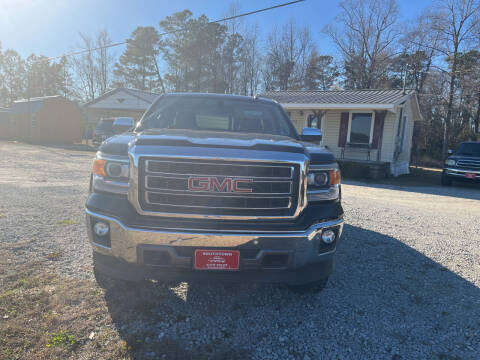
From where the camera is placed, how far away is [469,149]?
11.7 m

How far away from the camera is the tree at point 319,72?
34031 mm

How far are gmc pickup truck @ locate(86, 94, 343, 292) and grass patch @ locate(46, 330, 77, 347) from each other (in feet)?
1.57

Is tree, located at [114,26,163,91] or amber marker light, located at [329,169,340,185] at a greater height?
tree, located at [114,26,163,91]

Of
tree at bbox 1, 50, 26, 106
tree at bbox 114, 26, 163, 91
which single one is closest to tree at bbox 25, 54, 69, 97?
tree at bbox 1, 50, 26, 106

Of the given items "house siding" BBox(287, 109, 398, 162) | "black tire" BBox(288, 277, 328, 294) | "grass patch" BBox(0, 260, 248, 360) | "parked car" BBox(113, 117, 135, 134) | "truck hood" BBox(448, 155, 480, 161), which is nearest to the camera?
"grass patch" BBox(0, 260, 248, 360)

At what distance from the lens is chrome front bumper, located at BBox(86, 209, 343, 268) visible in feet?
6.67

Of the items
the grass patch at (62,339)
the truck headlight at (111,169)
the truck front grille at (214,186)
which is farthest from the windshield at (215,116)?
the grass patch at (62,339)

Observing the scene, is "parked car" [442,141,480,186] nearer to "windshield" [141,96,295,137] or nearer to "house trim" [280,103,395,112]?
"house trim" [280,103,395,112]

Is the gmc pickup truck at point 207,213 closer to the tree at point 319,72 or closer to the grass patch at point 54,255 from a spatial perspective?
the grass patch at point 54,255

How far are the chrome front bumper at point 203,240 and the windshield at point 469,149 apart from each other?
1248 cm

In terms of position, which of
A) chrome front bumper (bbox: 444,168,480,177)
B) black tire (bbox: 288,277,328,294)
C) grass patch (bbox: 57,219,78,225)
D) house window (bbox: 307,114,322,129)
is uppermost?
house window (bbox: 307,114,322,129)

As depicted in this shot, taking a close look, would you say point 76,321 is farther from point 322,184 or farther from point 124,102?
point 124,102

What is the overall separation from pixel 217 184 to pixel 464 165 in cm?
1232

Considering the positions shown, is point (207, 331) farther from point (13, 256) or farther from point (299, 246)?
point (13, 256)
